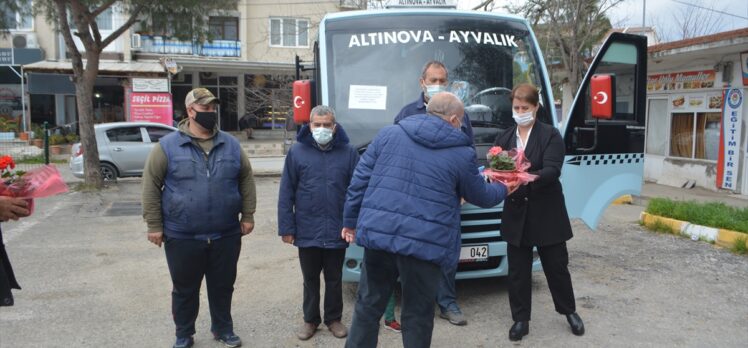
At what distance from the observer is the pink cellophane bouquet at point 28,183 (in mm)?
3205

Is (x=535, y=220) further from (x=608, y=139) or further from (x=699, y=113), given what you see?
(x=699, y=113)

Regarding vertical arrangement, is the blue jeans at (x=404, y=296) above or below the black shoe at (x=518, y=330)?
above

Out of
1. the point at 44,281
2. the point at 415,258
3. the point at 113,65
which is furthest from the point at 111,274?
the point at 113,65

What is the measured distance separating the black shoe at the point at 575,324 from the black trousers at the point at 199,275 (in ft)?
8.54

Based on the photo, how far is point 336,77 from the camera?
16.9 feet

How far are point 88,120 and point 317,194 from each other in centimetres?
1010

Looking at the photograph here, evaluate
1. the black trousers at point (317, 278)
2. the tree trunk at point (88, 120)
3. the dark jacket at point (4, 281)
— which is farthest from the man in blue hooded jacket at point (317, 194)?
the tree trunk at point (88, 120)

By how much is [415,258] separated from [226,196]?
4.98 ft

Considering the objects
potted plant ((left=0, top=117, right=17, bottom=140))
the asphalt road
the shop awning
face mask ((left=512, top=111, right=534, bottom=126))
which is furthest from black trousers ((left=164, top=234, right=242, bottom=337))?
potted plant ((left=0, top=117, right=17, bottom=140))

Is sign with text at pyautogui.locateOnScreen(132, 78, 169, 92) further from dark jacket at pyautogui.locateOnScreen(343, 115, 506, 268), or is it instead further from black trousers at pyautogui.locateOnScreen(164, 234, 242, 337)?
dark jacket at pyautogui.locateOnScreen(343, 115, 506, 268)

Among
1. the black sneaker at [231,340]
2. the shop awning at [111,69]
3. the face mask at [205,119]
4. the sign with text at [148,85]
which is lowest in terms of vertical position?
the black sneaker at [231,340]

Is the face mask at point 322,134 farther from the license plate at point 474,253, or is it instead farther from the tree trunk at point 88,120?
the tree trunk at point 88,120

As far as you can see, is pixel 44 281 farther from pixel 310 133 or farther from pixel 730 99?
pixel 730 99

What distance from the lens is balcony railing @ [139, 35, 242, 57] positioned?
2620 cm
